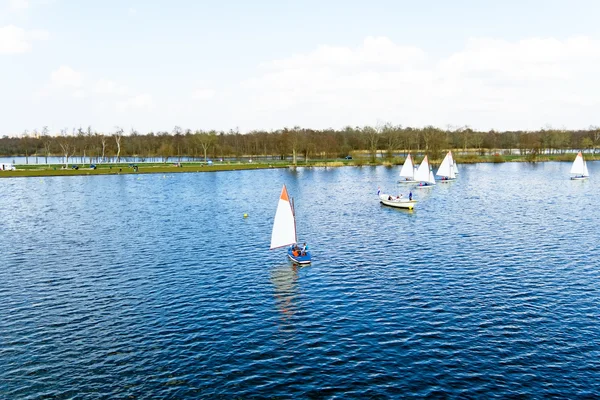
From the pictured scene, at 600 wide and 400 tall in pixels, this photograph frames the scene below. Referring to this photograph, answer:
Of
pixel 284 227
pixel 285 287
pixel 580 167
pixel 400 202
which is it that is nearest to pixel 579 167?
pixel 580 167

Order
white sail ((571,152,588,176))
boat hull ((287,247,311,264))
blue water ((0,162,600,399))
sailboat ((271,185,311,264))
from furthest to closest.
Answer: white sail ((571,152,588,176))
sailboat ((271,185,311,264))
boat hull ((287,247,311,264))
blue water ((0,162,600,399))

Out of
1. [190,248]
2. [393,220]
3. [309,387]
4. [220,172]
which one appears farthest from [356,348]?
[220,172]

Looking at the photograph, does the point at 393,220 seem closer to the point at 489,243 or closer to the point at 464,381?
the point at 489,243

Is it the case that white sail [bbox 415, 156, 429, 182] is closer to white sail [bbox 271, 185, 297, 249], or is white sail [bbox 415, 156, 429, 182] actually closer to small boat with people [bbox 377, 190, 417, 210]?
small boat with people [bbox 377, 190, 417, 210]

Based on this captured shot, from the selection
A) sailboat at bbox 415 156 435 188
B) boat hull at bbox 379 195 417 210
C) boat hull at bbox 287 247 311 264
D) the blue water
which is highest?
sailboat at bbox 415 156 435 188

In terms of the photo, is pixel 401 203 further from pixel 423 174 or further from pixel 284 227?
pixel 423 174

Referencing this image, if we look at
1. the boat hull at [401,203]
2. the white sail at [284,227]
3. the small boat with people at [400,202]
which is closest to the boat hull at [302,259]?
the white sail at [284,227]

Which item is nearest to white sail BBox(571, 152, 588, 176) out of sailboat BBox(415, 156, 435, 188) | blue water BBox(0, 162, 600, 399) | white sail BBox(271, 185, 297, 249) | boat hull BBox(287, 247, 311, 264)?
sailboat BBox(415, 156, 435, 188)
